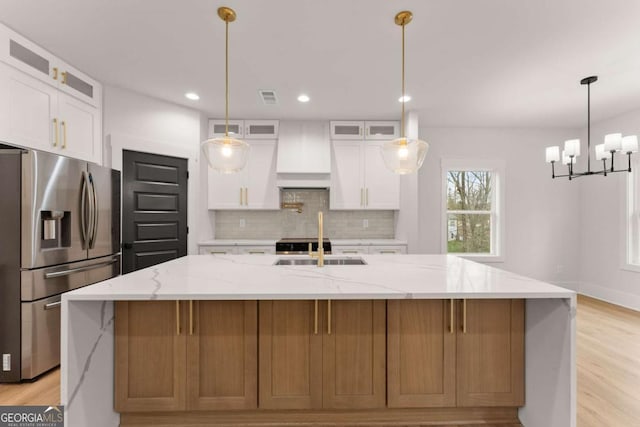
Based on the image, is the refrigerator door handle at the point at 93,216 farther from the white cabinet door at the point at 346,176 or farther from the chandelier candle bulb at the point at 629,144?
the chandelier candle bulb at the point at 629,144

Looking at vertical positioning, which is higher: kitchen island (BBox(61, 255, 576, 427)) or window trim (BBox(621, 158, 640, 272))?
window trim (BBox(621, 158, 640, 272))

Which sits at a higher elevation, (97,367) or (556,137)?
(556,137)

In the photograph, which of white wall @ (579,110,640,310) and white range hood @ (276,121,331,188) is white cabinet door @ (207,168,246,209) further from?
white wall @ (579,110,640,310)

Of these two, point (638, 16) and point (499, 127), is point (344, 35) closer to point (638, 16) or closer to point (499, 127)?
point (638, 16)

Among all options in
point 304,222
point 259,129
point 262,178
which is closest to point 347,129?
point 259,129

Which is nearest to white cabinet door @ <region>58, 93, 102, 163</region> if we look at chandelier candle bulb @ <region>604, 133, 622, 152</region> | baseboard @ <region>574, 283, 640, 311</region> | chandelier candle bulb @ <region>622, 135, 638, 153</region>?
chandelier candle bulb @ <region>604, 133, 622, 152</region>

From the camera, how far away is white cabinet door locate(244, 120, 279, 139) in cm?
445

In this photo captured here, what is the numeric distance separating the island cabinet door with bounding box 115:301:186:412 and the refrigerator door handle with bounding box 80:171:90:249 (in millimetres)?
1296

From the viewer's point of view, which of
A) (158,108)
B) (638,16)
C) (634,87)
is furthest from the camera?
(158,108)

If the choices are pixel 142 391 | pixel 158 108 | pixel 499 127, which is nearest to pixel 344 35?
pixel 158 108

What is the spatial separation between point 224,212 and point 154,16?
2.85m

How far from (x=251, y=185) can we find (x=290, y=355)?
305cm

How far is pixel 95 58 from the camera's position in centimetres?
282

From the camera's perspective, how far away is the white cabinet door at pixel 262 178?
4445mm
